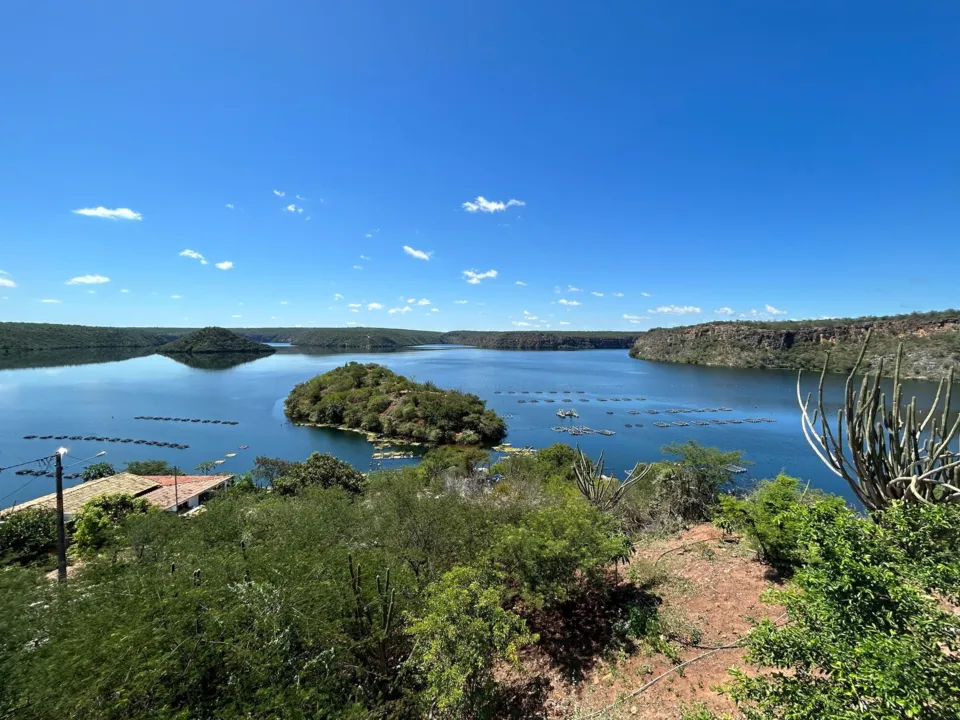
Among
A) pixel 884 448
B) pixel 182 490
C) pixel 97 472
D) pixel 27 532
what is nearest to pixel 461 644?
pixel 884 448

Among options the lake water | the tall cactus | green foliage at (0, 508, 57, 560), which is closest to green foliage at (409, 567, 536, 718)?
the tall cactus

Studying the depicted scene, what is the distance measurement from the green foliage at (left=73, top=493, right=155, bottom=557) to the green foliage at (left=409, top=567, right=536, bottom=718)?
52.6ft

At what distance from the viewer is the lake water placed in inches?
2053

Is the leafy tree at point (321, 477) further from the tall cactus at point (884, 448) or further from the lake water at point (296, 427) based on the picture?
the tall cactus at point (884, 448)

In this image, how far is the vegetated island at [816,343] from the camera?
98.8 meters

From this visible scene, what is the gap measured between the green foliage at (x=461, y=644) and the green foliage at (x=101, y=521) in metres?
16.0

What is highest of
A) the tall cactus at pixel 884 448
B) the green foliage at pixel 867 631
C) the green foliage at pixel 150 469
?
the tall cactus at pixel 884 448

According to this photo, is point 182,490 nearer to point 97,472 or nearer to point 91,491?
point 91,491

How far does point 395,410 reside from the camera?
2648 inches

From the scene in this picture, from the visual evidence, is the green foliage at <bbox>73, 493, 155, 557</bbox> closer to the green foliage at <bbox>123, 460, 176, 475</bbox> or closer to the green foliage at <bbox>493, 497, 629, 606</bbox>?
the green foliage at <bbox>493, 497, 629, 606</bbox>

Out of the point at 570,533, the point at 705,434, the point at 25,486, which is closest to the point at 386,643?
the point at 570,533

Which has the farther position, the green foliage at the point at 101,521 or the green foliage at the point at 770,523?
the green foliage at the point at 101,521

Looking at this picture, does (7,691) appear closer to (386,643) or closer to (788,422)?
(386,643)

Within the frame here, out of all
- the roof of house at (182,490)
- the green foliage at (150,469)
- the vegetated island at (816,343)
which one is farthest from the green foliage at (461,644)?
the vegetated island at (816,343)
